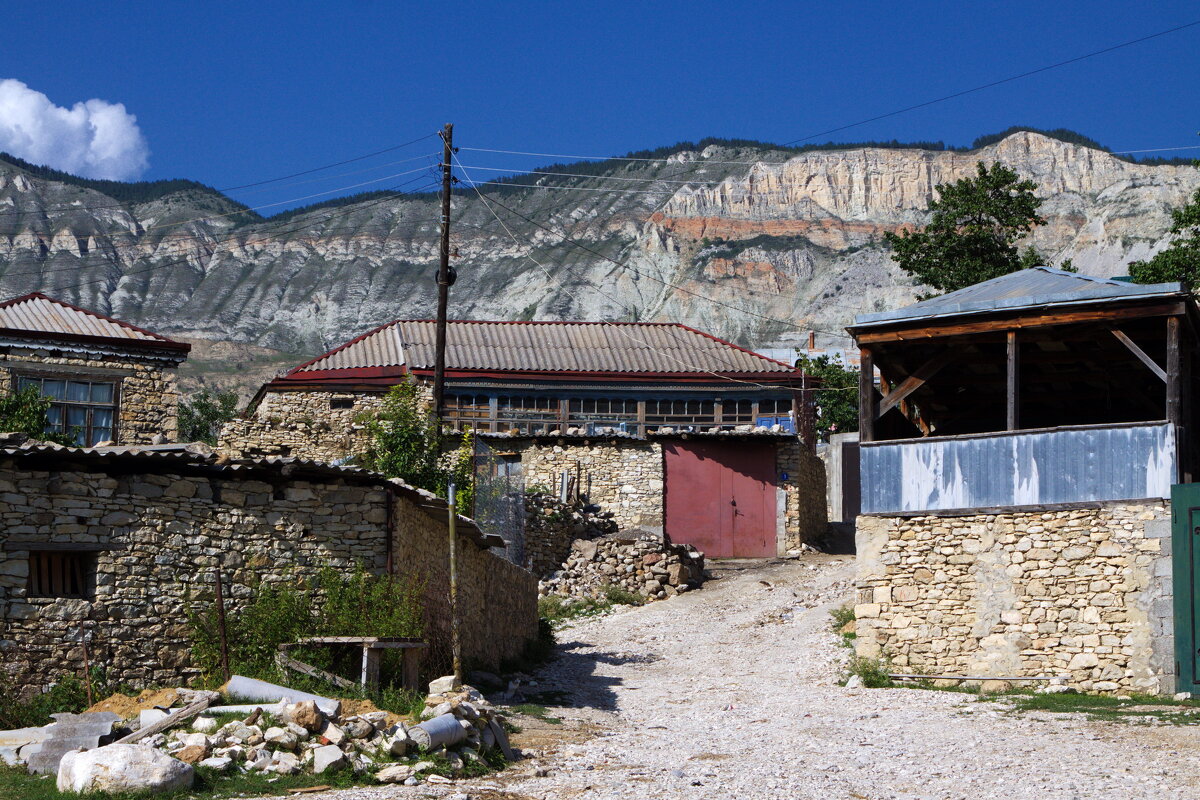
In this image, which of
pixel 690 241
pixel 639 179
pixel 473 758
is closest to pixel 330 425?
pixel 473 758

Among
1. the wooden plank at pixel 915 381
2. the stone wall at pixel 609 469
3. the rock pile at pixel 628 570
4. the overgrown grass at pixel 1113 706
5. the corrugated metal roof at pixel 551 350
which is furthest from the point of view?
the corrugated metal roof at pixel 551 350

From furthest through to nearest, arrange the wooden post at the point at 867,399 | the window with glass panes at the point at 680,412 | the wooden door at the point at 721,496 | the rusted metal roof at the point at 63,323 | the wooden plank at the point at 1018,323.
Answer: the window with glass panes at the point at 680,412 → the wooden door at the point at 721,496 → the rusted metal roof at the point at 63,323 → the wooden post at the point at 867,399 → the wooden plank at the point at 1018,323

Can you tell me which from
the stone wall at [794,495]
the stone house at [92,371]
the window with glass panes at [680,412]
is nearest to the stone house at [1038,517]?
the stone wall at [794,495]

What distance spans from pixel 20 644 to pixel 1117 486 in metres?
13.5

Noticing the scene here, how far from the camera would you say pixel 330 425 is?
3603 centimetres

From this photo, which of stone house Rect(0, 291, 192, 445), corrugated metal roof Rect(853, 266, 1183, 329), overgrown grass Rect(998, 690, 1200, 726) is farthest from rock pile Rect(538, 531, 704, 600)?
overgrown grass Rect(998, 690, 1200, 726)

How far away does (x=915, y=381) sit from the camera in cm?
2005

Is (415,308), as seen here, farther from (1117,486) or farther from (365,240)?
(1117,486)

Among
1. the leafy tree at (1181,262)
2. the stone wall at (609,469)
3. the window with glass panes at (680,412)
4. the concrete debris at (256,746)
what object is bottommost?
the concrete debris at (256,746)

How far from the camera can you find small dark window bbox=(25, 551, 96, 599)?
556 inches

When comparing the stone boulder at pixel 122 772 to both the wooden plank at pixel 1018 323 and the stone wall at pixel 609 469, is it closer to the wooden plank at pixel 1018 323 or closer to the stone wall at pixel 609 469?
the wooden plank at pixel 1018 323

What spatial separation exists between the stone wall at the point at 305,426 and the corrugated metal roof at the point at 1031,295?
12965mm

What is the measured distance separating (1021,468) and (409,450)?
10.1m

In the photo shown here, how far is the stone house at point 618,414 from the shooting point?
3331 cm
